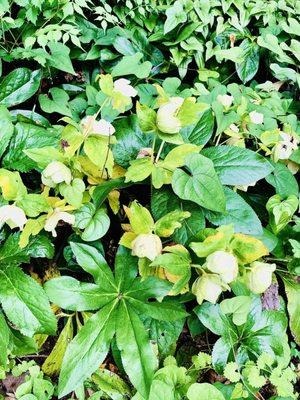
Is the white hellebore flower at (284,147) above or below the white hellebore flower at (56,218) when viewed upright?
below

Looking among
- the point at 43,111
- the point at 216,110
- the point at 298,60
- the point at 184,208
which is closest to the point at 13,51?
the point at 43,111

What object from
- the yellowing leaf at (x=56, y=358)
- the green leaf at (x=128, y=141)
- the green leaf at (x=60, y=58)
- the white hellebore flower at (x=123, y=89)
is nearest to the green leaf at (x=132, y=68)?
the green leaf at (x=60, y=58)

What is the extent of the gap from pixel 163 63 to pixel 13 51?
571mm

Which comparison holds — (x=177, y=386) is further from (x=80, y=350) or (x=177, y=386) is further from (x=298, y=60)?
(x=298, y=60)

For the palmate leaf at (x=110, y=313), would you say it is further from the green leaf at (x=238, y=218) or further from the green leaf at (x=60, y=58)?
the green leaf at (x=60, y=58)

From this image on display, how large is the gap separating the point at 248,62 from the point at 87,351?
1299 millimetres

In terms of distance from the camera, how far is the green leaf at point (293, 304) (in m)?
1.27

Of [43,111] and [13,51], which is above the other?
[13,51]

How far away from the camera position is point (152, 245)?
0.99m

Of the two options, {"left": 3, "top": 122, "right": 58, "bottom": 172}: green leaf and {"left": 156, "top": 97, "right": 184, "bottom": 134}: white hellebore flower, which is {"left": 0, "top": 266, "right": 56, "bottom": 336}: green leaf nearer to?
{"left": 3, "top": 122, "right": 58, "bottom": 172}: green leaf

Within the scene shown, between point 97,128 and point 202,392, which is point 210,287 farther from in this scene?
point 97,128

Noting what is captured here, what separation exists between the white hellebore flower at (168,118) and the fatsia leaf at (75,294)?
413mm

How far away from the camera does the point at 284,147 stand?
1.31 m

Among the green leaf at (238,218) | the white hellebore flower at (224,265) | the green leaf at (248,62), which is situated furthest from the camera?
the green leaf at (248,62)
